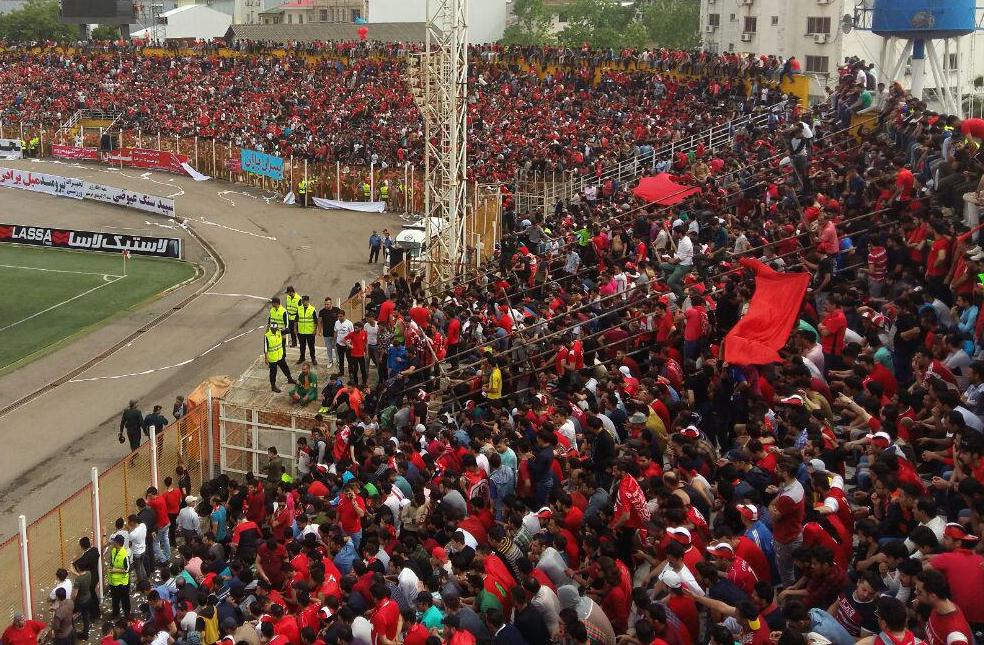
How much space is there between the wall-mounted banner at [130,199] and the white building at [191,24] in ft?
186

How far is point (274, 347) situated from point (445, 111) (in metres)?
8.55

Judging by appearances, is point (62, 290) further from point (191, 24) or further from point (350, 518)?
point (191, 24)

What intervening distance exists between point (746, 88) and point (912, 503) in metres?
33.0

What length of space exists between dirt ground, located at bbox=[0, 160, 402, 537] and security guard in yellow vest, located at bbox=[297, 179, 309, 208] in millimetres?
761

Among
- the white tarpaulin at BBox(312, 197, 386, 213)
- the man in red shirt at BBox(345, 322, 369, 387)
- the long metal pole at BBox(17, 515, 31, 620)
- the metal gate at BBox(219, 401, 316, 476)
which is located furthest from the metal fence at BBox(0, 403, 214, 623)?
the white tarpaulin at BBox(312, 197, 386, 213)

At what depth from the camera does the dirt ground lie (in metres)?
22.0

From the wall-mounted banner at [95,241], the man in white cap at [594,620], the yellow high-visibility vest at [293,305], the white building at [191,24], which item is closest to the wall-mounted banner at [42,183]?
the wall-mounted banner at [95,241]

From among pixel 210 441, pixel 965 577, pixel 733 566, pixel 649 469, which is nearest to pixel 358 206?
pixel 210 441

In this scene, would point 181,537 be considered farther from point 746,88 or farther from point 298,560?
point 746,88

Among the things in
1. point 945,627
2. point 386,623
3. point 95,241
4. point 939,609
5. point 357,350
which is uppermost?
point 939,609

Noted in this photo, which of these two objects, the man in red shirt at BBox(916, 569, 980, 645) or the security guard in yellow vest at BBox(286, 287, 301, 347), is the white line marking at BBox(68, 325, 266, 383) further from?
the man in red shirt at BBox(916, 569, 980, 645)

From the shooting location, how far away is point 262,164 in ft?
159

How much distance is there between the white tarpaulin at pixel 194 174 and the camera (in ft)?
167

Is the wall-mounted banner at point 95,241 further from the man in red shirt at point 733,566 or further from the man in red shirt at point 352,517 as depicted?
the man in red shirt at point 733,566
